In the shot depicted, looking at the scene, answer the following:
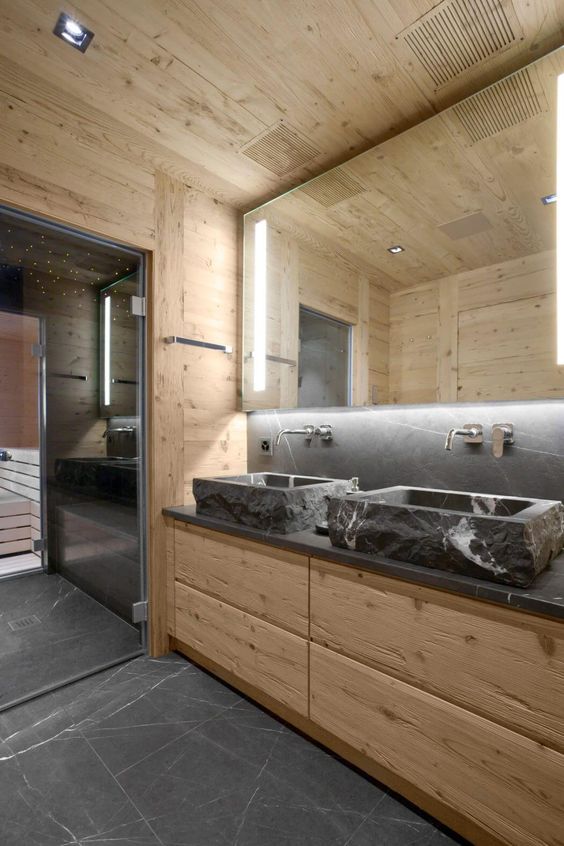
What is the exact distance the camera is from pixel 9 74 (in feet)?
5.55

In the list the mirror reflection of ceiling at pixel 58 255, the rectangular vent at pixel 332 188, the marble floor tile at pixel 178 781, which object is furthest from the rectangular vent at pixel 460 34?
the marble floor tile at pixel 178 781

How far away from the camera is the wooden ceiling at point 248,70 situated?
1476 millimetres

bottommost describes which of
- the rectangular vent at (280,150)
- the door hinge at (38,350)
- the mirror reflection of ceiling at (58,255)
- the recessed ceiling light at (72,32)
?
the door hinge at (38,350)

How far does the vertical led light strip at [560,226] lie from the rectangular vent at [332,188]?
789 mm

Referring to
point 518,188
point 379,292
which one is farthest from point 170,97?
point 518,188

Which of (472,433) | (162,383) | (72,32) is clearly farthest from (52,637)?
(72,32)

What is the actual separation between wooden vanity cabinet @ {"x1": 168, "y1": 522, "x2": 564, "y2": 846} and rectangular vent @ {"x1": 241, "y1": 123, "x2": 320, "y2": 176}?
1.81m

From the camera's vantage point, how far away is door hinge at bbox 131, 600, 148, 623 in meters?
2.27

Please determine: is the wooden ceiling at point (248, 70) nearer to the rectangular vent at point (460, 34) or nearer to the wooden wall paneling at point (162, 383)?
the rectangular vent at point (460, 34)

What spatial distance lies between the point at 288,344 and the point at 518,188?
1.24 meters

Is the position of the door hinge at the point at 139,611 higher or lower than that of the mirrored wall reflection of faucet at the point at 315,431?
lower

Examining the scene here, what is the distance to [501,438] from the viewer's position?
166cm

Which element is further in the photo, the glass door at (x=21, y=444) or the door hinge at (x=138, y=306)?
the glass door at (x=21, y=444)

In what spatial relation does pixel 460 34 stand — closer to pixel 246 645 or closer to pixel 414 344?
pixel 414 344
